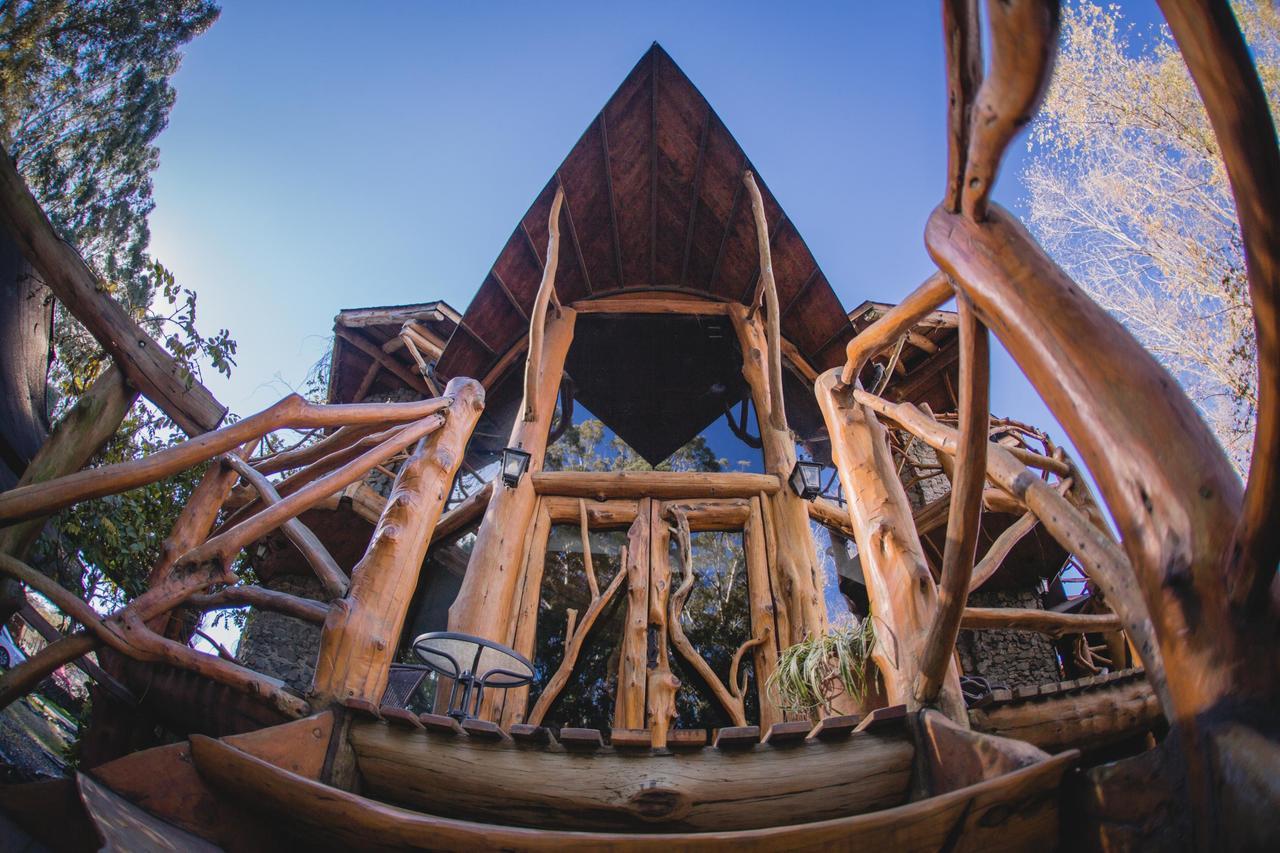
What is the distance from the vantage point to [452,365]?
25.0 ft

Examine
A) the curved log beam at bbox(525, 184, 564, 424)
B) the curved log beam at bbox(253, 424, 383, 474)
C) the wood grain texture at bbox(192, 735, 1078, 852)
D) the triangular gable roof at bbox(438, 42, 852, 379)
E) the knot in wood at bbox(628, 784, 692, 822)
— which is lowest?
the wood grain texture at bbox(192, 735, 1078, 852)

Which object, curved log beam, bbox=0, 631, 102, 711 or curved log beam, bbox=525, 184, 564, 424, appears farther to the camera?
curved log beam, bbox=525, 184, 564, 424

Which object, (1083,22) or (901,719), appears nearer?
(901,719)

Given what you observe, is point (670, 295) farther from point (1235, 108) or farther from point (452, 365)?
point (1235, 108)

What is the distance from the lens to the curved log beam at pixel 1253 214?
3.37ft

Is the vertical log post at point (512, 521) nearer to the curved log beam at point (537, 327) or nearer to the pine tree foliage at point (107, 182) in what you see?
the curved log beam at point (537, 327)

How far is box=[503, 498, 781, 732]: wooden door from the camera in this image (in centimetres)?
480

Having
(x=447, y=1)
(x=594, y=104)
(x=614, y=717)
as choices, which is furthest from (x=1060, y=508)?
(x=447, y=1)

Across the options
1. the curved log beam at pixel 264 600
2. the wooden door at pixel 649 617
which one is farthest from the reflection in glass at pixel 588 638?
the curved log beam at pixel 264 600

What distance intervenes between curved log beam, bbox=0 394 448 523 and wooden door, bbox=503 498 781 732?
90.4 inches

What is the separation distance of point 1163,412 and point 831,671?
278 cm

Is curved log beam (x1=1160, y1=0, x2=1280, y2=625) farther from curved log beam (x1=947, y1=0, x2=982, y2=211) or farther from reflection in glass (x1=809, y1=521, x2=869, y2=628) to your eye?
reflection in glass (x1=809, y1=521, x2=869, y2=628)

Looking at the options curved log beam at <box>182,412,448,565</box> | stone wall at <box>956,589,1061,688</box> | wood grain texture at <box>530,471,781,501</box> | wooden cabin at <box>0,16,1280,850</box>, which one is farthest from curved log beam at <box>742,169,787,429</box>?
stone wall at <box>956,589,1061,688</box>

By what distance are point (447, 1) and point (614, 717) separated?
11926mm
